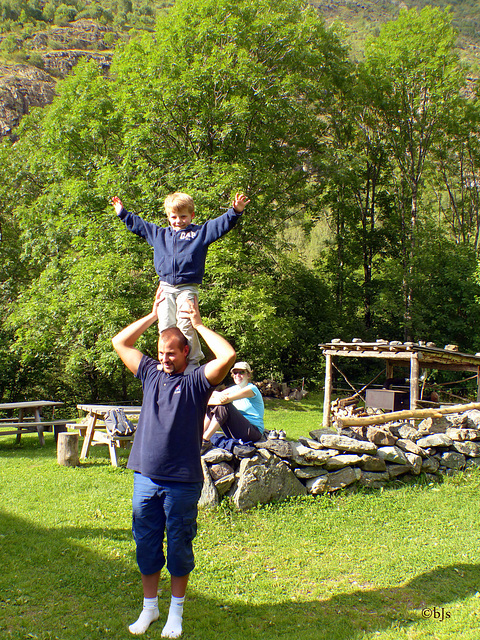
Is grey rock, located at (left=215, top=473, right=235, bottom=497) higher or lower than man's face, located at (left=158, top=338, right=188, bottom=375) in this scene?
lower

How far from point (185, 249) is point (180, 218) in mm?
270

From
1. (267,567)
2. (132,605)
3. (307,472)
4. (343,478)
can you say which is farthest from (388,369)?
(132,605)

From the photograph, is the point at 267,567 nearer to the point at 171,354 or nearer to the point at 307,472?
the point at 307,472

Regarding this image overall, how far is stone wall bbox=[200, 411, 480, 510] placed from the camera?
5.58 meters

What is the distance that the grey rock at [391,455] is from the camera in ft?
21.6

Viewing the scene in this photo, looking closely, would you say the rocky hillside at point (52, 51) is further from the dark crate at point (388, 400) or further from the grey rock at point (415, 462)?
the grey rock at point (415, 462)

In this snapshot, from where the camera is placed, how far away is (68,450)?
292 inches

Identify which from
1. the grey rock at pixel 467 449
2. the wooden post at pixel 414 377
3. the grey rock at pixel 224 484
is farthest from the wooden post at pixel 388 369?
the grey rock at pixel 224 484

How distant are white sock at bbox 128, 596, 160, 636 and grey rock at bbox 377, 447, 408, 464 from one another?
424cm

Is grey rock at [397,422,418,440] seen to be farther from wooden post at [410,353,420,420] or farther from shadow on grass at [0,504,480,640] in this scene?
wooden post at [410,353,420,420]

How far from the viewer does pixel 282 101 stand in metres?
18.3

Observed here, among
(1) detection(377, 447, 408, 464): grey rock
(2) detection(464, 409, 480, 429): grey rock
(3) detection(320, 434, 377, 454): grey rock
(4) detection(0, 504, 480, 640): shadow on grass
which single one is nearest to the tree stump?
(4) detection(0, 504, 480, 640): shadow on grass

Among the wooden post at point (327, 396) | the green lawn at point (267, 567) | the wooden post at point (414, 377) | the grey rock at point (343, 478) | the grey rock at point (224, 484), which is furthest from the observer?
the wooden post at point (327, 396)

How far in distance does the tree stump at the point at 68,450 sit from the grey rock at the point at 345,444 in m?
3.83
